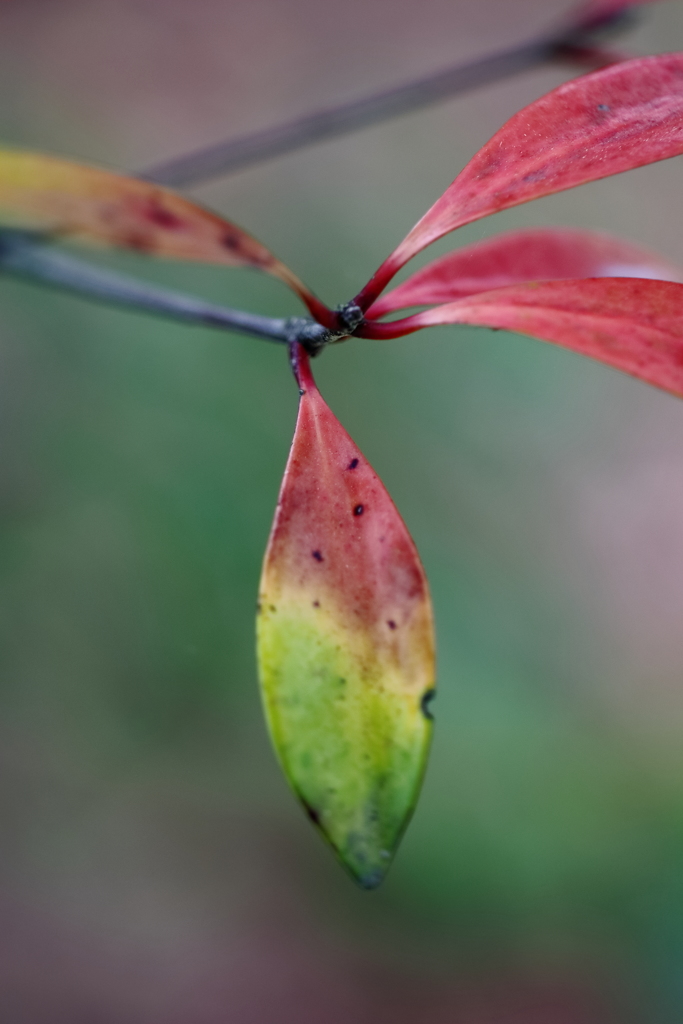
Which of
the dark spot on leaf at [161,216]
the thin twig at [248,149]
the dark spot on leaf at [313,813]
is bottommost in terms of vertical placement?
the dark spot on leaf at [313,813]

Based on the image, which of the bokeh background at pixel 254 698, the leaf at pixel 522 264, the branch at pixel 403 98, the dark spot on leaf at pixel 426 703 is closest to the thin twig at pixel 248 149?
the branch at pixel 403 98

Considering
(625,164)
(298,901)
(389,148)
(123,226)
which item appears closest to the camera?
(625,164)

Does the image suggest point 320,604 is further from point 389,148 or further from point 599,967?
point 389,148

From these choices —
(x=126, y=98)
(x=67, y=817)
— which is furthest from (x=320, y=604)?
(x=126, y=98)

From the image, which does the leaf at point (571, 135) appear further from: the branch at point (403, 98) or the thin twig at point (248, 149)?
the branch at point (403, 98)

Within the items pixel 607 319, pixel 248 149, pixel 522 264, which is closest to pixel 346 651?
pixel 607 319

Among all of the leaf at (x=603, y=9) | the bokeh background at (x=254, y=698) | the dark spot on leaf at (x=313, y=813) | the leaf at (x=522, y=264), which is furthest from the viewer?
the bokeh background at (x=254, y=698)

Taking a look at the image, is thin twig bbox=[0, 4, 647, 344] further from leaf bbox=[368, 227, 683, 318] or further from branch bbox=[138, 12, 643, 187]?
leaf bbox=[368, 227, 683, 318]
